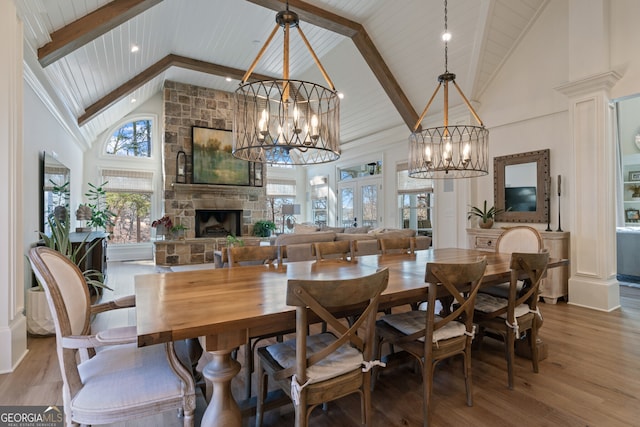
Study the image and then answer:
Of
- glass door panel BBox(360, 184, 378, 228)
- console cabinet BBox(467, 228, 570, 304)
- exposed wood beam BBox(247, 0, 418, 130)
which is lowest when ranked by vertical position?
console cabinet BBox(467, 228, 570, 304)

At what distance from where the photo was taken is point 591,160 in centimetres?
381

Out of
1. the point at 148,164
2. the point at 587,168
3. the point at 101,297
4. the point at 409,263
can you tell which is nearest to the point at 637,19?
the point at 587,168

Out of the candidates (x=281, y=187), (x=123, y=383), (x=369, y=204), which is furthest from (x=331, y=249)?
(x=281, y=187)

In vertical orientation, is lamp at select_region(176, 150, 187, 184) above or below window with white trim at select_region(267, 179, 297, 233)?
above

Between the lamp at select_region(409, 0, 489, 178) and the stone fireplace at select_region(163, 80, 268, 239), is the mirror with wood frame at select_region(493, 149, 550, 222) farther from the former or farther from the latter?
the stone fireplace at select_region(163, 80, 268, 239)

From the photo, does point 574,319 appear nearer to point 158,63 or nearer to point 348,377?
point 348,377

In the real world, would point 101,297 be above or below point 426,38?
below

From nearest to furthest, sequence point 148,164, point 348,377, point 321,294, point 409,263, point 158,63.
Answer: point 321,294 < point 348,377 < point 409,263 < point 158,63 < point 148,164

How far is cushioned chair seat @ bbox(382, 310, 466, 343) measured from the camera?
Answer: 1837mm

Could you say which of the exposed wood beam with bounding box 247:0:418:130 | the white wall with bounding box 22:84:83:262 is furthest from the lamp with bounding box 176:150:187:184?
the exposed wood beam with bounding box 247:0:418:130

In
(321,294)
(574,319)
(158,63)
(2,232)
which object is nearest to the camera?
(321,294)

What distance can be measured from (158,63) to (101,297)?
4.29m

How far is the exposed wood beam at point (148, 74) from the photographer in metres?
5.68

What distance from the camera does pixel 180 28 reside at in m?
5.14
